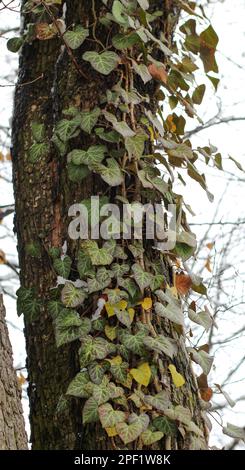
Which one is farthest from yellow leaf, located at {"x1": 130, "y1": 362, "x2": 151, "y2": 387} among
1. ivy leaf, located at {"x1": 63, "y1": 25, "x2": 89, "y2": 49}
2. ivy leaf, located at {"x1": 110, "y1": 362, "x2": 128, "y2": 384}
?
ivy leaf, located at {"x1": 63, "y1": 25, "x2": 89, "y2": 49}

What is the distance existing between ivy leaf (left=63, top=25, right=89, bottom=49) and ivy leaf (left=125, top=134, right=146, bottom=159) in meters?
0.32

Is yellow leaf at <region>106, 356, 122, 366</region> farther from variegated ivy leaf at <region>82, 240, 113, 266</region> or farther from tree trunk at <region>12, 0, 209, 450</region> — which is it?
variegated ivy leaf at <region>82, 240, 113, 266</region>

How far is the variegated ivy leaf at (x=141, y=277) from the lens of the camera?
6.46 feet

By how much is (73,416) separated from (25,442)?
14cm

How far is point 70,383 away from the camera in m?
1.91

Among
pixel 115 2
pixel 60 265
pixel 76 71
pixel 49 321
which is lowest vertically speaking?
pixel 49 321

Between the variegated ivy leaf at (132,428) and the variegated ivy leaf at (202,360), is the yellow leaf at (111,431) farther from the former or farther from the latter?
the variegated ivy leaf at (202,360)

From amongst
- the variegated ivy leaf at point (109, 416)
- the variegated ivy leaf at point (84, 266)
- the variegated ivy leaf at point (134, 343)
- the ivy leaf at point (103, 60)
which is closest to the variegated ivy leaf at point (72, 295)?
the variegated ivy leaf at point (84, 266)

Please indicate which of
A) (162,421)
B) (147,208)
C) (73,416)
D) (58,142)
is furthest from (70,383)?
(58,142)

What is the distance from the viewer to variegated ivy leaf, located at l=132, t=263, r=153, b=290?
6.46 feet

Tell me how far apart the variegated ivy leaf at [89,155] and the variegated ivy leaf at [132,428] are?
68 cm

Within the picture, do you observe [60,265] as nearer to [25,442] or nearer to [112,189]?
[112,189]

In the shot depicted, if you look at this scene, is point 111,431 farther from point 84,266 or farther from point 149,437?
point 84,266
